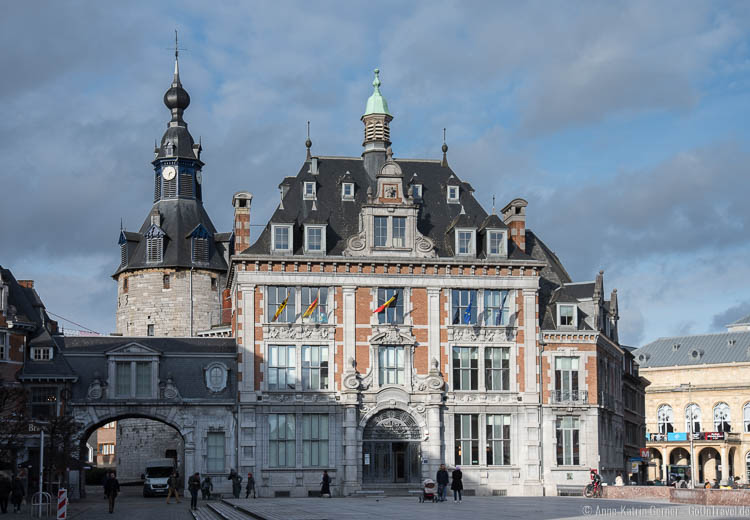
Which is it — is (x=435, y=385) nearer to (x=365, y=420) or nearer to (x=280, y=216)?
(x=365, y=420)

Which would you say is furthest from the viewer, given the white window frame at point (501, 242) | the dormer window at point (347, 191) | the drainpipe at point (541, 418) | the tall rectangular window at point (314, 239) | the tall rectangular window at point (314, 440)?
the dormer window at point (347, 191)

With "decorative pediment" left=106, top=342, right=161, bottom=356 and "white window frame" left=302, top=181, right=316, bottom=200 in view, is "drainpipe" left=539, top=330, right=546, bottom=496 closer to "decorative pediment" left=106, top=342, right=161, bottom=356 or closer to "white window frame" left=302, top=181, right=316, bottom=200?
"white window frame" left=302, top=181, right=316, bottom=200

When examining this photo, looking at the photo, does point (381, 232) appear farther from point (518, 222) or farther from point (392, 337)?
point (518, 222)

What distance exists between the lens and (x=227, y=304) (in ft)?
296

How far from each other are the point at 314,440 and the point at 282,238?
12.1m

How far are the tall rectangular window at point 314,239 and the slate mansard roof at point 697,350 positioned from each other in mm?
81924

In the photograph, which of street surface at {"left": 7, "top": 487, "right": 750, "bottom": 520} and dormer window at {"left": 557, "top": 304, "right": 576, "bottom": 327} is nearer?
street surface at {"left": 7, "top": 487, "right": 750, "bottom": 520}

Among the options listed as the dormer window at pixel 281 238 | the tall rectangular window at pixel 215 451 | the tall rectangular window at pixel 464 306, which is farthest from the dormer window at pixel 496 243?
the tall rectangular window at pixel 215 451

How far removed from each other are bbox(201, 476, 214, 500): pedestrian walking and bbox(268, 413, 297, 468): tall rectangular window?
11.9 ft

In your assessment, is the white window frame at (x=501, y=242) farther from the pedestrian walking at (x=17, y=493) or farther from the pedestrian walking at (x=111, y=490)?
the pedestrian walking at (x=17, y=493)

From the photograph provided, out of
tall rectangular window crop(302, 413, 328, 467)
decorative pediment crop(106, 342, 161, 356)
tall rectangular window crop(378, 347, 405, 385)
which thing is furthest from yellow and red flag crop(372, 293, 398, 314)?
decorative pediment crop(106, 342, 161, 356)

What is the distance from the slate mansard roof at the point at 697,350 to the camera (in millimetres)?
141250

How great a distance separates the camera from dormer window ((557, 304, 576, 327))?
7388 centimetres

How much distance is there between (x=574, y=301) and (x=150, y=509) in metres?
30.9
